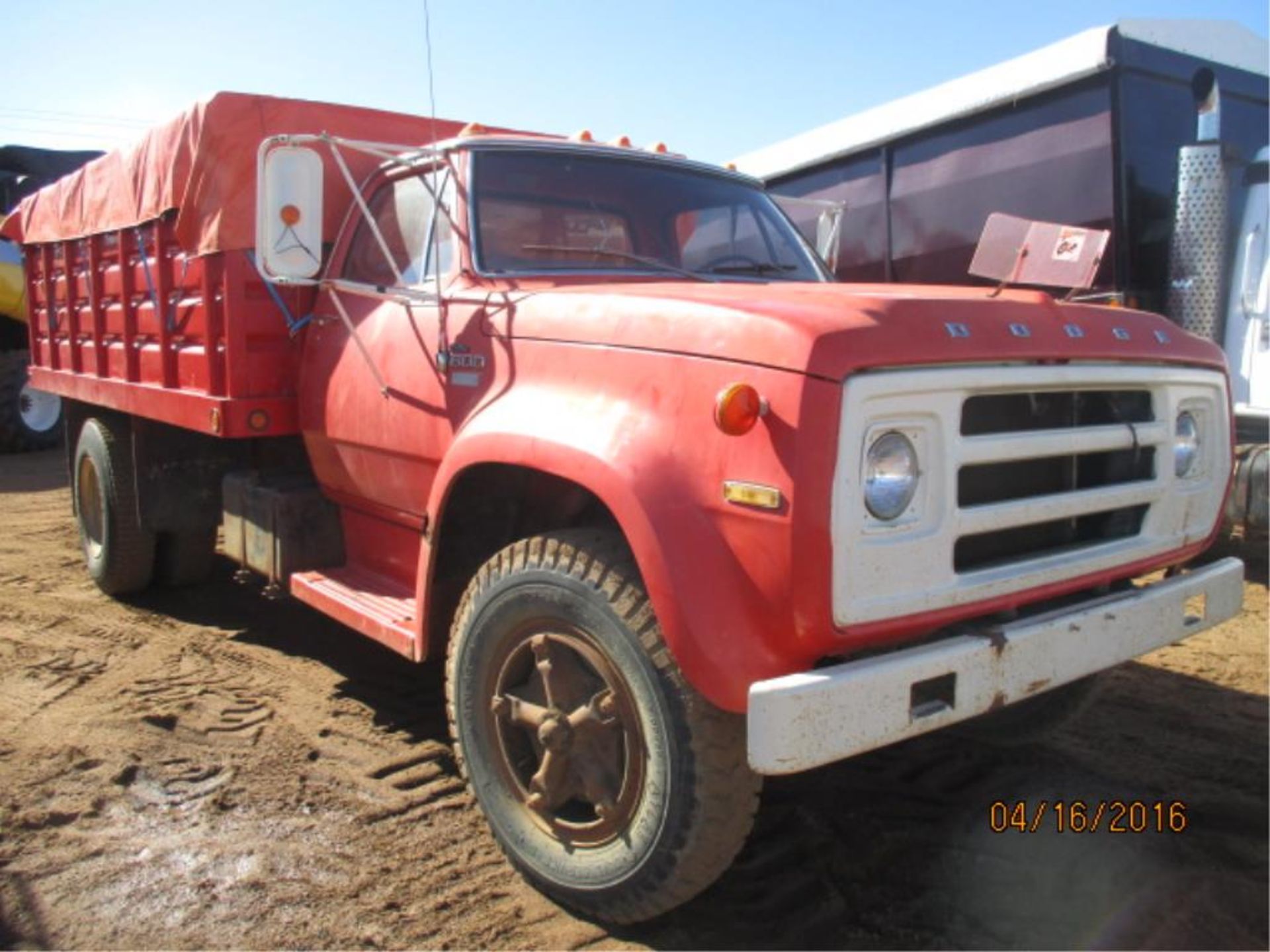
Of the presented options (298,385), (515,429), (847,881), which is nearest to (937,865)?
(847,881)

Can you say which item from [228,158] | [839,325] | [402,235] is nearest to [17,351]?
[228,158]

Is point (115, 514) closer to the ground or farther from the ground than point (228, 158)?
closer to the ground

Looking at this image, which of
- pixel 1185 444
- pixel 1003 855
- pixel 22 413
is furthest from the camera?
pixel 22 413

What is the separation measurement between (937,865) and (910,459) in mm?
1334

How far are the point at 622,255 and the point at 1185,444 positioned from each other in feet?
6.32

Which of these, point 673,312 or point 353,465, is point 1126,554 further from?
point 353,465

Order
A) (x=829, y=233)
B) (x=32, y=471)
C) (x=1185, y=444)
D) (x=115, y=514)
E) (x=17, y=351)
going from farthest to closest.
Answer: (x=17, y=351) < (x=32, y=471) < (x=115, y=514) < (x=829, y=233) < (x=1185, y=444)

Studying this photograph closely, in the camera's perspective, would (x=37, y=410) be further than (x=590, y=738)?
Yes

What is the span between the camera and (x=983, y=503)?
2711mm

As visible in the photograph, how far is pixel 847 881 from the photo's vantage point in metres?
2.97

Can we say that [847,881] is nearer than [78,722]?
Yes

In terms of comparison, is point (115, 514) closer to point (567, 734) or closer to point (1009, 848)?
point (567, 734)

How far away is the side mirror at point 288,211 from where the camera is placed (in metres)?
3.33

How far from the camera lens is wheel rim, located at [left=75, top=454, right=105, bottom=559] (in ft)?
19.8
